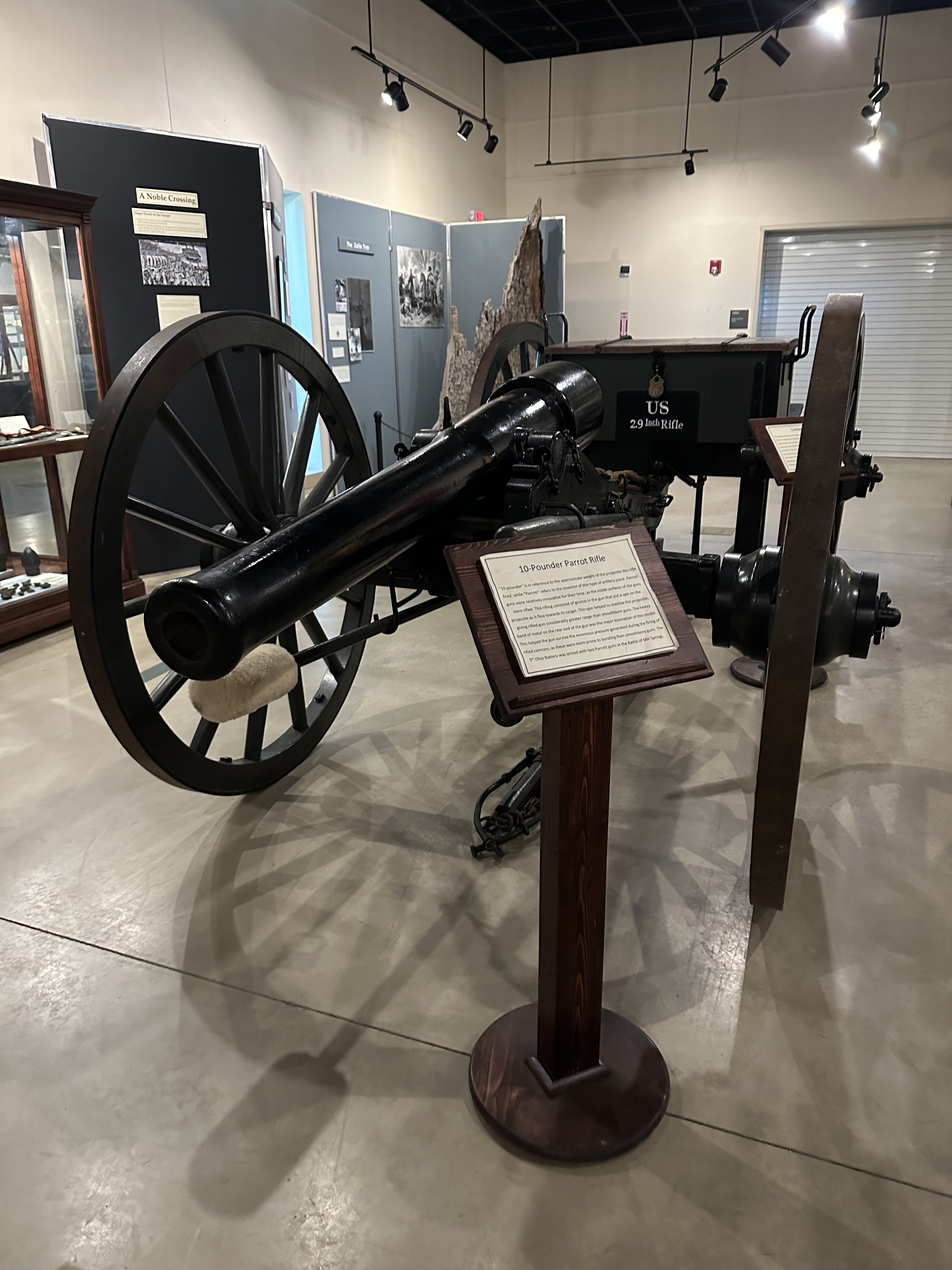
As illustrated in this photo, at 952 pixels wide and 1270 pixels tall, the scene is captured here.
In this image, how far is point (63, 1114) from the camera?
1.66 meters

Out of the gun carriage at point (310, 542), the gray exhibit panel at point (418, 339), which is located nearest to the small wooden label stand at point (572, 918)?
the gun carriage at point (310, 542)

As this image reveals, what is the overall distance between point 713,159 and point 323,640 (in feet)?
29.7

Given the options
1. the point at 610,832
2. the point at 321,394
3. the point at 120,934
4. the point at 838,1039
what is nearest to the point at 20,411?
the point at 321,394

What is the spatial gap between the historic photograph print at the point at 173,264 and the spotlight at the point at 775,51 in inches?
235

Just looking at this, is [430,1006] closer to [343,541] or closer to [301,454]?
[343,541]

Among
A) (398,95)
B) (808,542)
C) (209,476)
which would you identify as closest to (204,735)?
(209,476)

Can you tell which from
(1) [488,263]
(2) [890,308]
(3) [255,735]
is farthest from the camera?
(2) [890,308]

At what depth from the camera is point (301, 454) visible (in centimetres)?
268

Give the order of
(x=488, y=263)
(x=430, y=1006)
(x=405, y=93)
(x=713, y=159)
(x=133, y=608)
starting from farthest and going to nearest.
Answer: (x=713, y=159), (x=488, y=263), (x=405, y=93), (x=133, y=608), (x=430, y=1006)

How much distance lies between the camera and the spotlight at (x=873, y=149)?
8.98 metres

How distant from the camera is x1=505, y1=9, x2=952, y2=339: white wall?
8.97m

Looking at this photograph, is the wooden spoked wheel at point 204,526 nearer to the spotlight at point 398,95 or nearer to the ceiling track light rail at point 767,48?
the spotlight at point 398,95

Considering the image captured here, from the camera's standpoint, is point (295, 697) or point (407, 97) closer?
point (295, 697)

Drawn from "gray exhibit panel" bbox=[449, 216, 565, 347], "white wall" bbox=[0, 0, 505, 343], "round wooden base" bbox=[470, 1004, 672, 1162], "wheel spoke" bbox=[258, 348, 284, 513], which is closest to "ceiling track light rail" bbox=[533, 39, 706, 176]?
"white wall" bbox=[0, 0, 505, 343]
